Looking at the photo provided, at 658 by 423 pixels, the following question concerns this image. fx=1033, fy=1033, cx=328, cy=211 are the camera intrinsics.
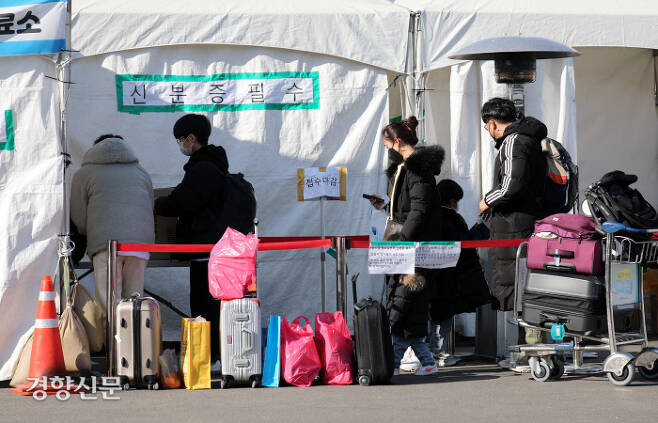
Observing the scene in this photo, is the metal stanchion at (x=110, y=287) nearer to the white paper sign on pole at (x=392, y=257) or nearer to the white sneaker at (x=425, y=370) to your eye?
the white paper sign on pole at (x=392, y=257)

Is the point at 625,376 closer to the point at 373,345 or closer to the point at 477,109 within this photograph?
the point at 373,345

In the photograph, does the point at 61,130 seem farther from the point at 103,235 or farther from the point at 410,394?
the point at 410,394

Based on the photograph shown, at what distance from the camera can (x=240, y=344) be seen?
6.67 metres

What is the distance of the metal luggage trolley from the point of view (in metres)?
6.37

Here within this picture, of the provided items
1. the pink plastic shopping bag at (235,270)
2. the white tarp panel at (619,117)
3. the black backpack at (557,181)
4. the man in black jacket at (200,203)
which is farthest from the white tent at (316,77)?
the pink plastic shopping bag at (235,270)

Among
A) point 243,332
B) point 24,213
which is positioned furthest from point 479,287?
point 24,213

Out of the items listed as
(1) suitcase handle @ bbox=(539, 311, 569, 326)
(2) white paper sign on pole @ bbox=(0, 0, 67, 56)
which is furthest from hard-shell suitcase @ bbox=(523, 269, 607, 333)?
(2) white paper sign on pole @ bbox=(0, 0, 67, 56)

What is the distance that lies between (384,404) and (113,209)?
7.83 ft

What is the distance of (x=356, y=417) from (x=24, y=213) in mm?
2750

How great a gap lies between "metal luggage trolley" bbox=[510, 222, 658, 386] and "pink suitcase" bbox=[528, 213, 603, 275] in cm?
10

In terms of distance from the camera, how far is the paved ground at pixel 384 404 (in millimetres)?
5602

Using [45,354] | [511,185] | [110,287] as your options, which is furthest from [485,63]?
[45,354]

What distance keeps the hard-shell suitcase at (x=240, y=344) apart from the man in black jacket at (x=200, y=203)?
27.2 inches

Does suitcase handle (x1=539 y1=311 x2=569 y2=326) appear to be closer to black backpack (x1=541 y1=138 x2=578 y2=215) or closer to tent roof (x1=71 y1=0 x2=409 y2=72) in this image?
black backpack (x1=541 y1=138 x2=578 y2=215)
